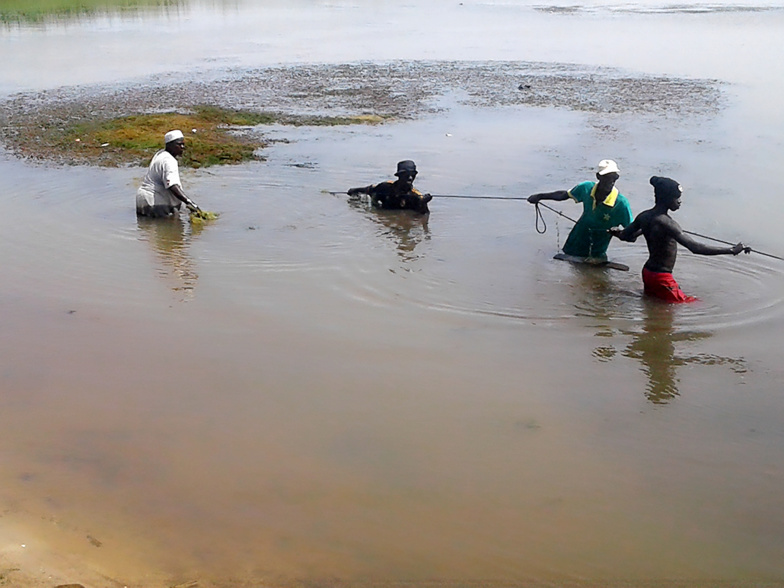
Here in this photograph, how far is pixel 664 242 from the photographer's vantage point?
7.20 metres

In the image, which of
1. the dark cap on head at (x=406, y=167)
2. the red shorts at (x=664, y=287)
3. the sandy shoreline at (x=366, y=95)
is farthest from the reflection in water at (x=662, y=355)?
the sandy shoreline at (x=366, y=95)

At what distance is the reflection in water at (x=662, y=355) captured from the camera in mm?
5672

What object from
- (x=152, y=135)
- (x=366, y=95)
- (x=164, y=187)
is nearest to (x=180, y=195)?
(x=164, y=187)

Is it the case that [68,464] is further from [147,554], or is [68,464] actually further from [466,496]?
[466,496]

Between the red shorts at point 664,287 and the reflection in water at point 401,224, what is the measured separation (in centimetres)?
246

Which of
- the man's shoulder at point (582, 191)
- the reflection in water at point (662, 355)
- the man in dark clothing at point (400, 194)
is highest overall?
the man's shoulder at point (582, 191)

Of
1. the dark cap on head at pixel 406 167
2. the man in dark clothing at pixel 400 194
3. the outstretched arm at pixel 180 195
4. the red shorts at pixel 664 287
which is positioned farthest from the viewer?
the man in dark clothing at pixel 400 194

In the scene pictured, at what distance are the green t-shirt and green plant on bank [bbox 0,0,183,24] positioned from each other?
33002 millimetres

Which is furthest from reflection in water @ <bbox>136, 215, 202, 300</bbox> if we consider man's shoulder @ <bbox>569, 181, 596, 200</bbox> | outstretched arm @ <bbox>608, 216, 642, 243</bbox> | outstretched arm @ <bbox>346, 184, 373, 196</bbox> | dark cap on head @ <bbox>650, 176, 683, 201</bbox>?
dark cap on head @ <bbox>650, 176, 683, 201</bbox>

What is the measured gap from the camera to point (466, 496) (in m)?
4.39

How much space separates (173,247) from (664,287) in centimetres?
500

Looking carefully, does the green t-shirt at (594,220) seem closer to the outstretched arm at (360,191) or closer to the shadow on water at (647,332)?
the shadow on water at (647,332)

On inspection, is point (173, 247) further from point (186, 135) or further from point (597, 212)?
point (186, 135)

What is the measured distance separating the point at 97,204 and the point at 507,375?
6.79 metres
